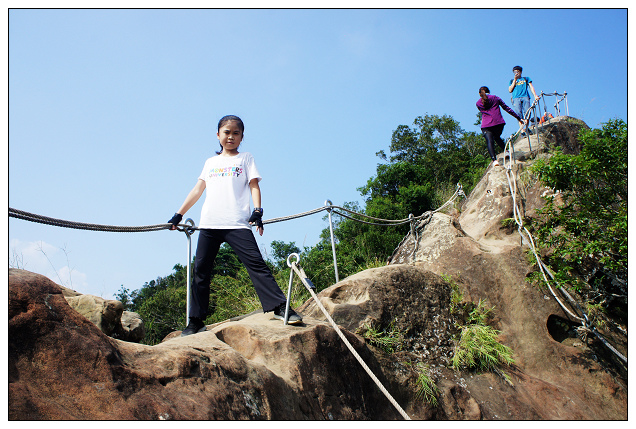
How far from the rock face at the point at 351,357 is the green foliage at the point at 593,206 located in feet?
1.92

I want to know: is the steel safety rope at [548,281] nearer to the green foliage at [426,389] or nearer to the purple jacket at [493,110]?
the purple jacket at [493,110]

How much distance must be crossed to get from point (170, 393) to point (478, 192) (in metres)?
7.09

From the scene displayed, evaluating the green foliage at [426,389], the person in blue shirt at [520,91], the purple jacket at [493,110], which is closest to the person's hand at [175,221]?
the green foliage at [426,389]

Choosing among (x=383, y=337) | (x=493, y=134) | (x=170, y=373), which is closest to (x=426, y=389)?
(x=383, y=337)

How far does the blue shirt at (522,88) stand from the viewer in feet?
31.3

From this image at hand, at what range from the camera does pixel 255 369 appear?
2992mm

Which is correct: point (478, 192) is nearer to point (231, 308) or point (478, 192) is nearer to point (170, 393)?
point (231, 308)

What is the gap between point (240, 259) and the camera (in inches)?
156

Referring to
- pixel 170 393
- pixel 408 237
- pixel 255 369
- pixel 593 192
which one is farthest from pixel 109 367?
pixel 408 237

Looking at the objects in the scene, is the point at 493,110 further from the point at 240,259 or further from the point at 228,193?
the point at 240,259

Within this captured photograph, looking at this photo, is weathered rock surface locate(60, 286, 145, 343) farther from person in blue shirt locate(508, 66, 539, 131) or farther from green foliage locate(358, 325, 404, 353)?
person in blue shirt locate(508, 66, 539, 131)

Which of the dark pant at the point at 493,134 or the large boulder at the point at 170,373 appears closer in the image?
the large boulder at the point at 170,373

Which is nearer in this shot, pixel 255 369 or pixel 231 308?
pixel 255 369

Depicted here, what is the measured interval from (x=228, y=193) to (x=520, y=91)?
7575 mm
